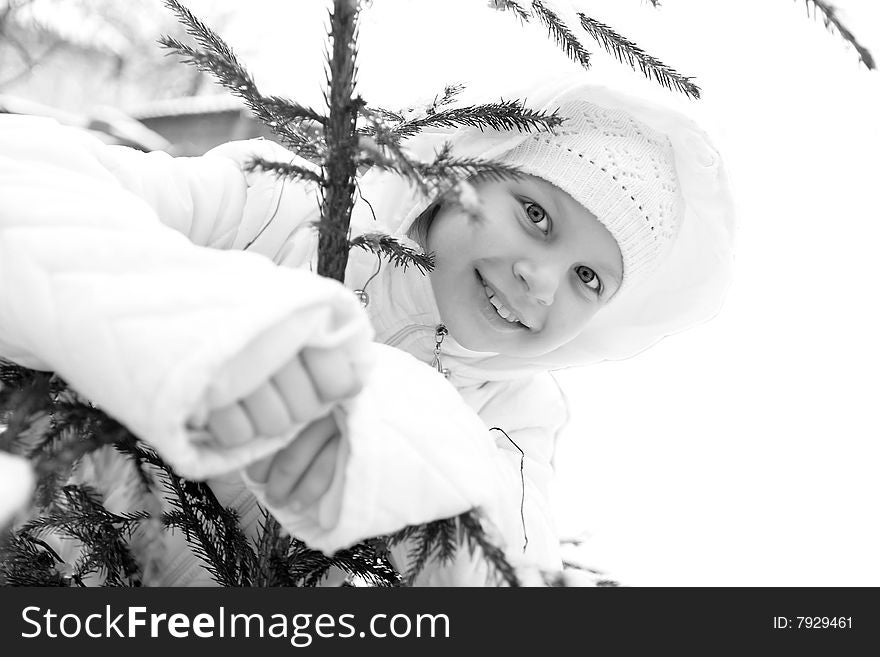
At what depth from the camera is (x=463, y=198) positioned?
19.8 inches

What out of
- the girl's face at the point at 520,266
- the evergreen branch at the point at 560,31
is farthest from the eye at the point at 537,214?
the evergreen branch at the point at 560,31

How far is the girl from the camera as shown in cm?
48

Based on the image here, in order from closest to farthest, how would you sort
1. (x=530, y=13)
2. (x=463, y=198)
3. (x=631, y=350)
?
1. (x=463, y=198)
2. (x=530, y=13)
3. (x=631, y=350)

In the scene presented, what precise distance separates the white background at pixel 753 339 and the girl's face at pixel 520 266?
96 centimetres

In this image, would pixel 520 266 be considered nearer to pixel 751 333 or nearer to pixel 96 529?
pixel 96 529

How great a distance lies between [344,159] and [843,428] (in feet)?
7.75

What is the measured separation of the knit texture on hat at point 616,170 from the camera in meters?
1.03

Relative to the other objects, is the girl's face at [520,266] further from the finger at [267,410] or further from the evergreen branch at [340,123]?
the finger at [267,410]

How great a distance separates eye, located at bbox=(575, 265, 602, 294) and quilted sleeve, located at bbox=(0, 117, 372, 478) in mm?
626

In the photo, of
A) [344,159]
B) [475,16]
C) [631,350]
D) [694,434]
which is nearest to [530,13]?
[344,159]

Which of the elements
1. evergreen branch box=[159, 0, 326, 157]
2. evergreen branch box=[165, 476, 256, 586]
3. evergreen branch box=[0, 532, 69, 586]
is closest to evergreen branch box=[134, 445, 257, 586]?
evergreen branch box=[165, 476, 256, 586]

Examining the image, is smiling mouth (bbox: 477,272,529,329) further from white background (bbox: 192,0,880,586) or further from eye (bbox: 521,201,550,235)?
white background (bbox: 192,0,880,586)

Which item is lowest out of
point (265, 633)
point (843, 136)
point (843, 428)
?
point (265, 633)

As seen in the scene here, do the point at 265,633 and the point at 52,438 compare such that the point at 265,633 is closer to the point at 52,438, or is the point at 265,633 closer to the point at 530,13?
the point at 52,438
